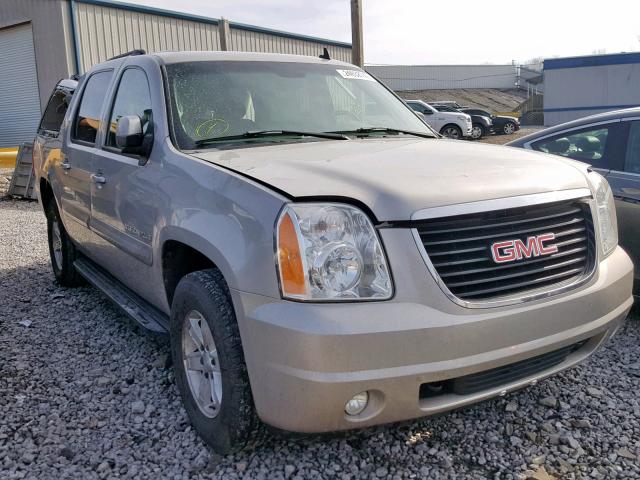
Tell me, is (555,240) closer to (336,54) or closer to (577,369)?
(577,369)

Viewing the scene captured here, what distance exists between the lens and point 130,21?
703 inches

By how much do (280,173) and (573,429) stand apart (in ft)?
6.06

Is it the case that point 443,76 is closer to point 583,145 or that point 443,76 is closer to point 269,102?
point 583,145

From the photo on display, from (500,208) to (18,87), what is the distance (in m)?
20.7

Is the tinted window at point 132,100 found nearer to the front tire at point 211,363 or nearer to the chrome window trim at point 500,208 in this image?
the front tire at point 211,363

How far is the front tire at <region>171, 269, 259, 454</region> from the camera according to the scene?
248 cm

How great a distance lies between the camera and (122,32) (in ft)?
58.3

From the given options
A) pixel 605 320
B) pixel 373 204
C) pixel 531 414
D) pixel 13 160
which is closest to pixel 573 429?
pixel 531 414

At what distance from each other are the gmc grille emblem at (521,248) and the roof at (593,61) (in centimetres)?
3402

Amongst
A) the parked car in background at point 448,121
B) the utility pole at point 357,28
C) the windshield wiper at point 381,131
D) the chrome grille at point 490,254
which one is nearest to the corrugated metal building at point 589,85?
the parked car in background at point 448,121

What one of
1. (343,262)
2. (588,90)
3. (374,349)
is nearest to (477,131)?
(588,90)

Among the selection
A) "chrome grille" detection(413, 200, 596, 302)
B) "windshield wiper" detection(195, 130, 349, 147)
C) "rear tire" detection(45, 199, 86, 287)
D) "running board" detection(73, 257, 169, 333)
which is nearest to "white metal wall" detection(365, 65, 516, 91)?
"rear tire" detection(45, 199, 86, 287)

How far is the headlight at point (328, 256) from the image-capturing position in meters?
2.24

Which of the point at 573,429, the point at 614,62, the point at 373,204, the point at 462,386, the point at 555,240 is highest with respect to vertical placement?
the point at 614,62
